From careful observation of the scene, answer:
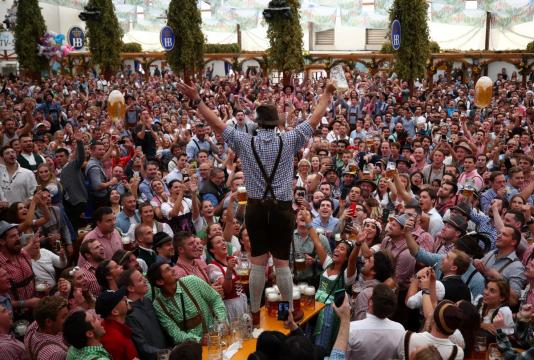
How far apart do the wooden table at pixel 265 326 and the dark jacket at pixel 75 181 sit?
A: 11.3ft

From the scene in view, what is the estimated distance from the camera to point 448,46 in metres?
26.9

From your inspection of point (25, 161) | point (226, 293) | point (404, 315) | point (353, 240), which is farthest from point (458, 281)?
point (25, 161)

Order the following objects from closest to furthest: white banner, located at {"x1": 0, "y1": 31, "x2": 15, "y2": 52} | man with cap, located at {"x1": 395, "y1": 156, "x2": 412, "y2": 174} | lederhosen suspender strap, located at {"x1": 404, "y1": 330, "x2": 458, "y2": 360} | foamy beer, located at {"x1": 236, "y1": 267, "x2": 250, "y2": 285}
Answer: lederhosen suspender strap, located at {"x1": 404, "y1": 330, "x2": 458, "y2": 360} < foamy beer, located at {"x1": 236, "y1": 267, "x2": 250, "y2": 285} < man with cap, located at {"x1": 395, "y1": 156, "x2": 412, "y2": 174} < white banner, located at {"x1": 0, "y1": 31, "x2": 15, "y2": 52}

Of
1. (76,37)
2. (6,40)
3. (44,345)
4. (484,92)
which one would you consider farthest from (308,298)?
(6,40)

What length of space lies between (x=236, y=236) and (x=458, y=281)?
2.28 metres

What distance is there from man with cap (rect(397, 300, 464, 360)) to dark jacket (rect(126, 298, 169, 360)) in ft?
4.99

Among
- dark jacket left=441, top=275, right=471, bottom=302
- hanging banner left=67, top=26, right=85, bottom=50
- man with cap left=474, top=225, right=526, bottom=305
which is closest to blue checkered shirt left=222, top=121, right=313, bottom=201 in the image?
dark jacket left=441, top=275, right=471, bottom=302

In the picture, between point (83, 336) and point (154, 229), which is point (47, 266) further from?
point (83, 336)

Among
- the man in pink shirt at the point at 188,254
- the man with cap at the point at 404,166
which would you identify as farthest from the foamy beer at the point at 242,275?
the man with cap at the point at 404,166

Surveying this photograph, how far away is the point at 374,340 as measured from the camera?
3422 mm

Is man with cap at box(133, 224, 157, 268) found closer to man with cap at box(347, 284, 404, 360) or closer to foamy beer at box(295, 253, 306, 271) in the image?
foamy beer at box(295, 253, 306, 271)

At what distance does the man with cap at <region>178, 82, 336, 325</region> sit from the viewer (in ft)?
11.9

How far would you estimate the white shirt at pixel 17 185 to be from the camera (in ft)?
21.2

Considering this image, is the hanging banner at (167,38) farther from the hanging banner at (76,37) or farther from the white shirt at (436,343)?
the white shirt at (436,343)
